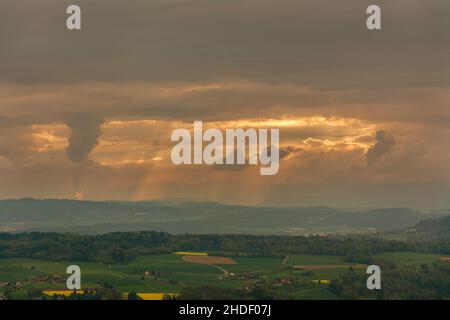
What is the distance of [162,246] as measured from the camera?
560 feet

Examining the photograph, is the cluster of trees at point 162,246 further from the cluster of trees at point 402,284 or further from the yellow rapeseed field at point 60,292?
the yellow rapeseed field at point 60,292

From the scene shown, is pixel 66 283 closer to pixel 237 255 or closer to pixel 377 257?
pixel 237 255

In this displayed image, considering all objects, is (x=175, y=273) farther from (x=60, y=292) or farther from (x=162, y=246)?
(x=162, y=246)

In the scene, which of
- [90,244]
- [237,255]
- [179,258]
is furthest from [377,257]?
[90,244]

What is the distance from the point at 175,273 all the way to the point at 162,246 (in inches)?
1306

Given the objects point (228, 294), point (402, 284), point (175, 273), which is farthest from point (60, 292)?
point (402, 284)

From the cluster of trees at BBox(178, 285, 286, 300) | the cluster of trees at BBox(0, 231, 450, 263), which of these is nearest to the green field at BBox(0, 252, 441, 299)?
the cluster of trees at BBox(178, 285, 286, 300)

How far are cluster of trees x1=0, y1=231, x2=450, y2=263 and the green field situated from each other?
489 cm

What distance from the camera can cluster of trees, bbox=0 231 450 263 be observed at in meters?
158

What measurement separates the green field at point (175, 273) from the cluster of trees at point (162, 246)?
4892 millimetres

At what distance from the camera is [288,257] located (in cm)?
16138

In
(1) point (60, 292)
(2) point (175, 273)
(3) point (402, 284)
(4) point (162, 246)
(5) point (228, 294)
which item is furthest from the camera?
(4) point (162, 246)
